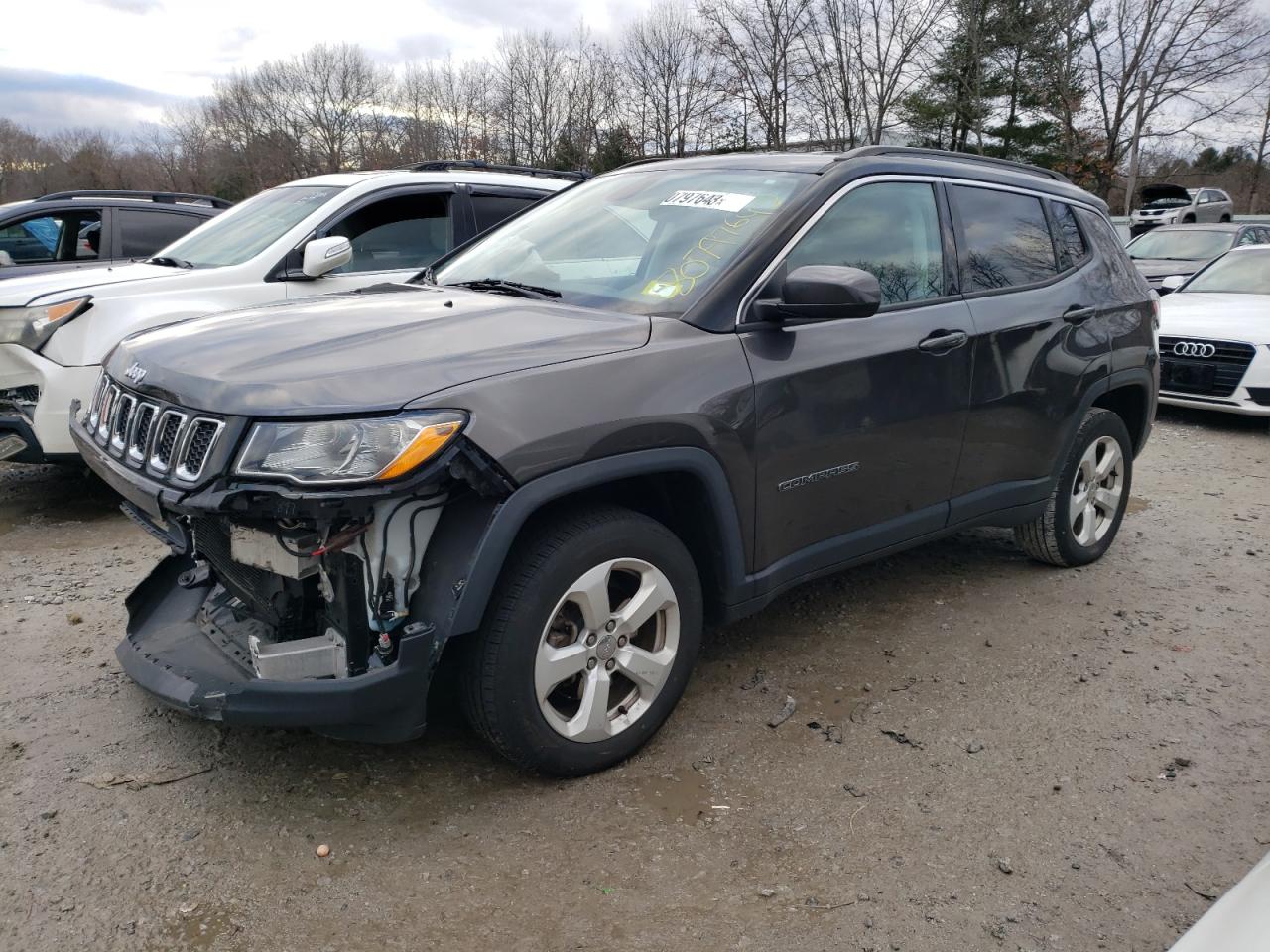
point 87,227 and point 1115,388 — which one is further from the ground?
point 87,227

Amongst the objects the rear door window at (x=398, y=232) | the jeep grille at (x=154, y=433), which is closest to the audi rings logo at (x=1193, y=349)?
the rear door window at (x=398, y=232)

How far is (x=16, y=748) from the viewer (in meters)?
3.01

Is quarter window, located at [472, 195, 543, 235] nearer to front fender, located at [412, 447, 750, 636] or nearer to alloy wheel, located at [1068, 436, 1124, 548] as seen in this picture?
alloy wheel, located at [1068, 436, 1124, 548]

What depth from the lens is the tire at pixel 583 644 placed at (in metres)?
2.57

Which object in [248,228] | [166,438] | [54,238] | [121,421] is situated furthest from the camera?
[54,238]

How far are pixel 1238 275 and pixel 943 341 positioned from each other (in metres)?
7.64

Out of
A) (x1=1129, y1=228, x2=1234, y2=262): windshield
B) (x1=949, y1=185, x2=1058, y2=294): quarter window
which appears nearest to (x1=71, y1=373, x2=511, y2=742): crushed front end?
(x1=949, y1=185, x2=1058, y2=294): quarter window

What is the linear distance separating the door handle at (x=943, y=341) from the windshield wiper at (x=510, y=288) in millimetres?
1344

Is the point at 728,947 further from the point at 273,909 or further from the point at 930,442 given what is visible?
the point at 930,442

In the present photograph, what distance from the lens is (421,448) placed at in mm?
2330

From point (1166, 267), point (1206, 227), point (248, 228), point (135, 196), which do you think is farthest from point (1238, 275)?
point (135, 196)

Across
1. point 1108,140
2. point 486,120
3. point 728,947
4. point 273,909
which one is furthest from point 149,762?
point 486,120

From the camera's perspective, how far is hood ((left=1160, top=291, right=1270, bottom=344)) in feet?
26.4

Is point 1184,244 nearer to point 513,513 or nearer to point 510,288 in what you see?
point 510,288
